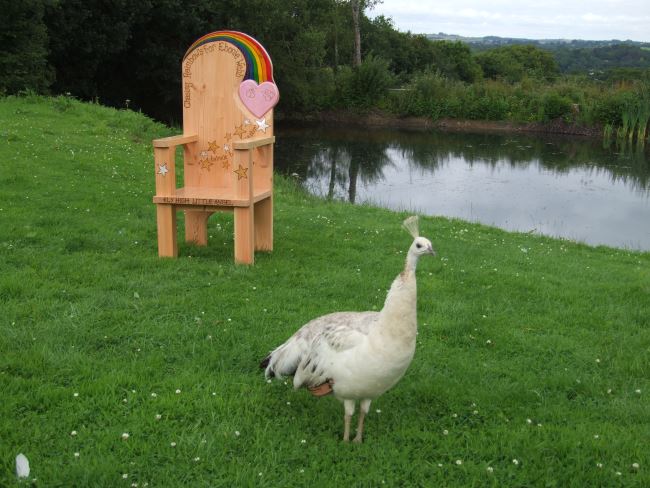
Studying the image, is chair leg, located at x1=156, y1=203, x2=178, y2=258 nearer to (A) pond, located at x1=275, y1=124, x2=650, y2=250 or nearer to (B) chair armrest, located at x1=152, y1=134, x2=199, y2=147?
(B) chair armrest, located at x1=152, y1=134, x2=199, y2=147

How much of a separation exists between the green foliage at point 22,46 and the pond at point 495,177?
8.91 m

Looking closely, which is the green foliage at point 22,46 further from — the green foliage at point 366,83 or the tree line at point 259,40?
the green foliage at point 366,83

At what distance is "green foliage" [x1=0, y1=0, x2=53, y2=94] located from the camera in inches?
835

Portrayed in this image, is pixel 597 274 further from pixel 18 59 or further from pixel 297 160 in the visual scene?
pixel 18 59

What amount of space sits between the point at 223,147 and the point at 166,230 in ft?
4.38

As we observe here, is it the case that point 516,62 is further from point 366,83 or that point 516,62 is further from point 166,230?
point 166,230

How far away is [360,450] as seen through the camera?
3.79 meters

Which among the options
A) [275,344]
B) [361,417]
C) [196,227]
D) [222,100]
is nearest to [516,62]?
[222,100]

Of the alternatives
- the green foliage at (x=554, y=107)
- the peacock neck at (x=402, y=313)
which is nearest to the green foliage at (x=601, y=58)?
the green foliage at (x=554, y=107)

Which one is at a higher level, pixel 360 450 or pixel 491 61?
pixel 491 61

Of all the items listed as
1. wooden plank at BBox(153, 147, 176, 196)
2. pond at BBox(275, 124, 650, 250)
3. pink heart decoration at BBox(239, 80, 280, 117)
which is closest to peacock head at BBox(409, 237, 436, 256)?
wooden plank at BBox(153, 147, 176, 196)

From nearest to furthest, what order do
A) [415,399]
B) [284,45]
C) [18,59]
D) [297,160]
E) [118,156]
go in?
[415,399] < [118,156] < [18,59] < [297,160] < [284,45]

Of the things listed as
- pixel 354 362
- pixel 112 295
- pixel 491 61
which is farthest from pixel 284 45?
pixel 354 362

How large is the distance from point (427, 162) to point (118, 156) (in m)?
13.3
